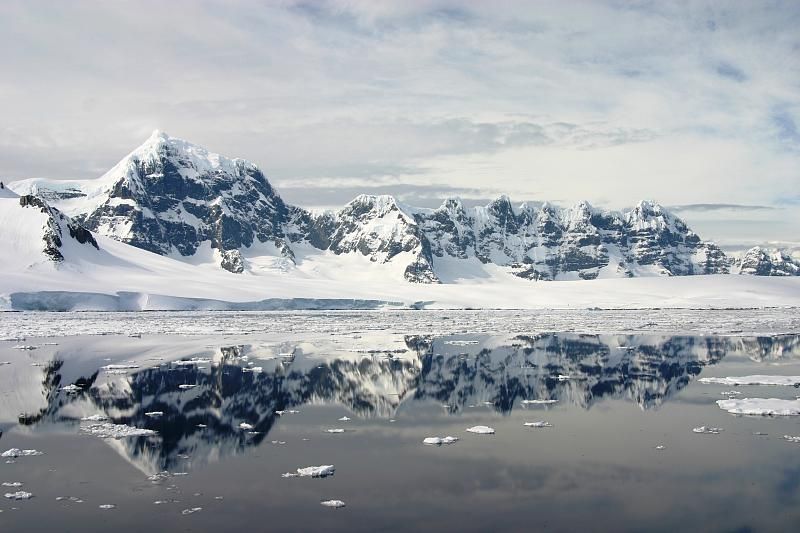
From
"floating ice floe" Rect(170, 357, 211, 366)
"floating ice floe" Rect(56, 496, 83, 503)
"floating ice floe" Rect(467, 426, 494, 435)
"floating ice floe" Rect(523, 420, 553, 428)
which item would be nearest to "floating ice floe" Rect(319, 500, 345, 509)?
"floating ice floe" Rect(56, 496, 83, 503)

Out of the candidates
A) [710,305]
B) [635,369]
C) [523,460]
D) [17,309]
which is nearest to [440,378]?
[635,369]

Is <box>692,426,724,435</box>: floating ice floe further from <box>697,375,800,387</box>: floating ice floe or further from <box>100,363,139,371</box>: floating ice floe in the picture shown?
<box>100,363,139,371</box>: floating ice floe

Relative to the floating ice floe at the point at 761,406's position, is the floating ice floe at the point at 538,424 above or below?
below

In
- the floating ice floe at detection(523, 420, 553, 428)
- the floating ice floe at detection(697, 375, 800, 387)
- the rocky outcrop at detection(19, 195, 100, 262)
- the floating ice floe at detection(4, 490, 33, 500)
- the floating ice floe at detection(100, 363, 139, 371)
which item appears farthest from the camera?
the rocky outcrop at detection(19, 195, 100, 262)

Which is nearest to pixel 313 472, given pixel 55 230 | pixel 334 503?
pixel 334 503

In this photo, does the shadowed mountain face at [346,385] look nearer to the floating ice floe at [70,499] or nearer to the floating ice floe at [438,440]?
the floating ice floe at [70,499]

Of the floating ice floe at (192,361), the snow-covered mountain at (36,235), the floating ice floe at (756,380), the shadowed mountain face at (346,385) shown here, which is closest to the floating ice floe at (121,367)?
the shadowed mountain face at (346,385)

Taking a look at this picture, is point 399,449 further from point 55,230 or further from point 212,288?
point 55,230
